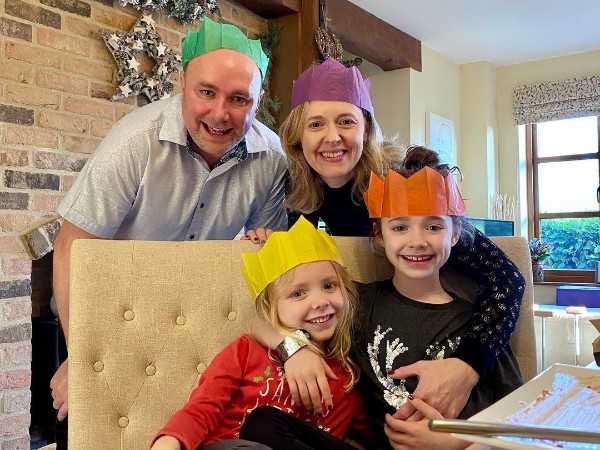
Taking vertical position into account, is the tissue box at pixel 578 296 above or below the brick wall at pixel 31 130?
below

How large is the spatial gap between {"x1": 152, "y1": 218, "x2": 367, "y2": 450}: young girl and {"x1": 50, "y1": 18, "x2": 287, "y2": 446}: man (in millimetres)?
460

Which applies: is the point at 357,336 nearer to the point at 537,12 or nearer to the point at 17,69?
the point at 17,69

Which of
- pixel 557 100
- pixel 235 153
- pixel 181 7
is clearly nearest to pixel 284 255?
pixel 235 153

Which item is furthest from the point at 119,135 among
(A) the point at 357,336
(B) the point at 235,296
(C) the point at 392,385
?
(C) the point at 392,385

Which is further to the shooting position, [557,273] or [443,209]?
[557,273]

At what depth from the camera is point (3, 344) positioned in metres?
2.56

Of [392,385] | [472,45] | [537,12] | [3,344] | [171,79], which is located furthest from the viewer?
[472,45]

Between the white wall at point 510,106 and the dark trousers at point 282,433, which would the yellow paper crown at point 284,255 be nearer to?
the dark trousers at point 282,433

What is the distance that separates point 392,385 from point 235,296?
43 cm

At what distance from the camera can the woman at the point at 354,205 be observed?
1.25 meters

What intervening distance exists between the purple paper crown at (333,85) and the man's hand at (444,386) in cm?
75

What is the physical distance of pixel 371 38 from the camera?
181 inches

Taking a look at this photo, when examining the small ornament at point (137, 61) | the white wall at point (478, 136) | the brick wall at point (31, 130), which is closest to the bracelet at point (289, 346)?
the brick wall at point (31, 130)

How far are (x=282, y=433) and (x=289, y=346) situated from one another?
214 mm
